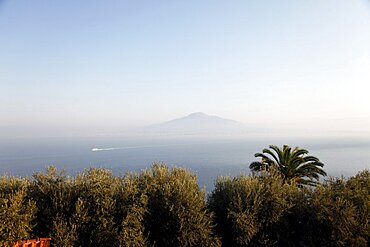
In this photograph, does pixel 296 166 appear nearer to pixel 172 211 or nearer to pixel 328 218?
pixel 328 218

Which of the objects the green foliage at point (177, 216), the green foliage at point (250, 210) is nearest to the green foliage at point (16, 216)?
the green foliage at point (177, 216)

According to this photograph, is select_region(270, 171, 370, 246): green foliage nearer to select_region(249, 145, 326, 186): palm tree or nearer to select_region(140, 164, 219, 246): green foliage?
select_region(140, 164, 219, 246): green foliage

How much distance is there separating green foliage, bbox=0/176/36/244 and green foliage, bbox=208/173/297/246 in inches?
291

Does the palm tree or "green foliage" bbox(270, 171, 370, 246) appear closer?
"green foliage" bbox(270, 171, 370, 246)

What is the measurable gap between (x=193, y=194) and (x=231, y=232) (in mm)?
2281

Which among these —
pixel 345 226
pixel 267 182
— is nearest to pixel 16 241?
pixel 267 182

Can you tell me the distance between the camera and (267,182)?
1288cm

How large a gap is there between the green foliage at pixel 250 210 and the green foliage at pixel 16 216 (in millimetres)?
7381

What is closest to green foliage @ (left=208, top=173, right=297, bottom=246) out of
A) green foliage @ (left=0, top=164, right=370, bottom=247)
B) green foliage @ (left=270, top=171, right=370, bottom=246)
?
green foliage @ (left=0, top=164, right=370, bottom=247)

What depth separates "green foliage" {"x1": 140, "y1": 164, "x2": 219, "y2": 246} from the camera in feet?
35.6

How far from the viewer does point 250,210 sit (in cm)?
1177

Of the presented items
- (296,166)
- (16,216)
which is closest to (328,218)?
(296,166)

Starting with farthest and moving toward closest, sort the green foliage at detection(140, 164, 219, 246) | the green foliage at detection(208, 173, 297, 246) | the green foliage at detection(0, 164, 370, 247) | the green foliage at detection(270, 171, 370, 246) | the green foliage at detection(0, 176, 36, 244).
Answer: the green foliage at detection(270, 171, 370, 246)
the green foliage at detection(208, 173, 297, 246)
the green foliage at detection(140, 164, 219, 246)
the green foliage at detection(0, 164, 370, 247)
the green foliage at detection(0, 176, 36, 244)

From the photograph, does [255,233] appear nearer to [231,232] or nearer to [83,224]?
[231,232]
